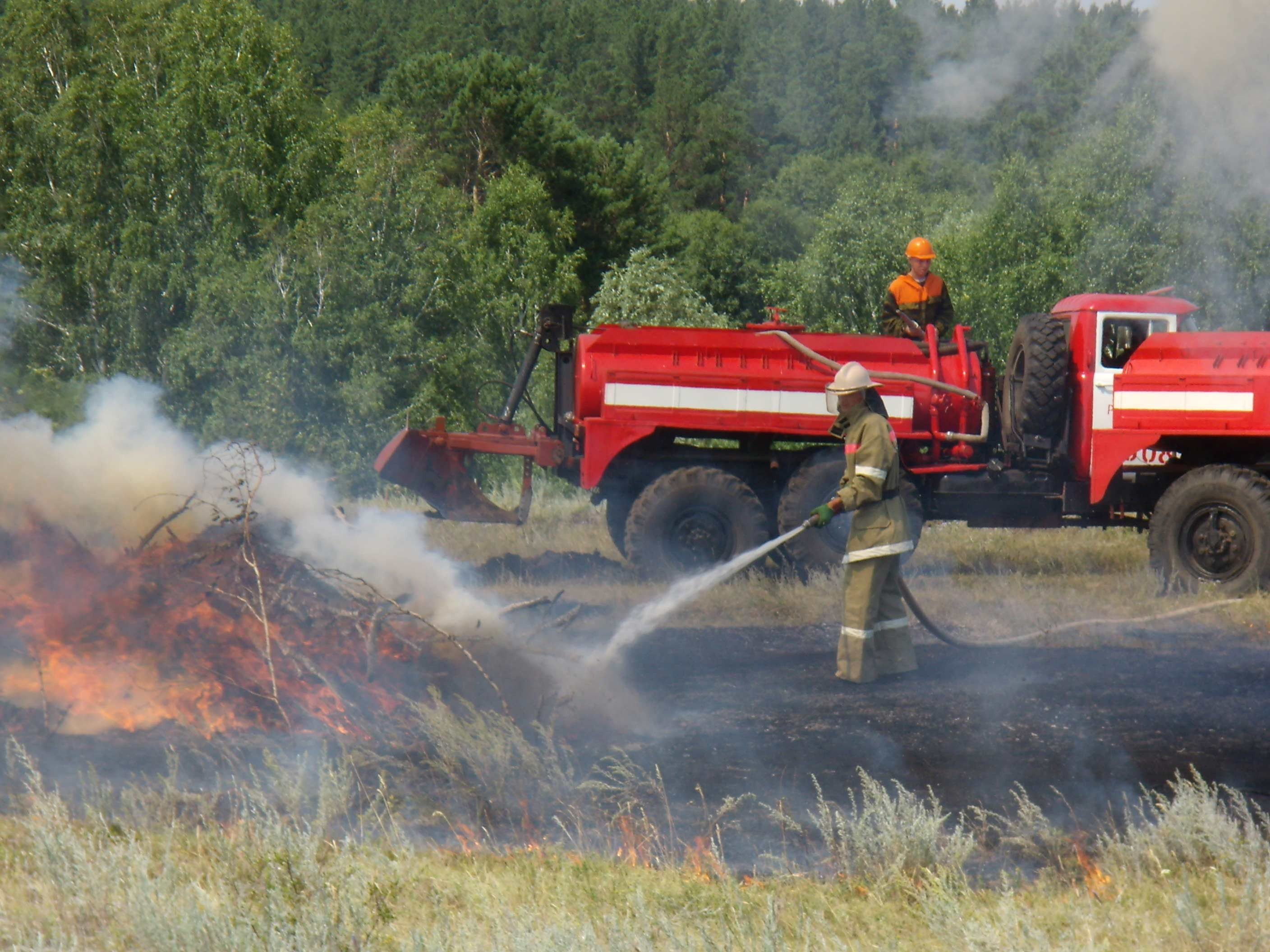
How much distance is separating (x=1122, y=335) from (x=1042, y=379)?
1087mm

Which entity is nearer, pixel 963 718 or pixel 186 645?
pixel 186 645

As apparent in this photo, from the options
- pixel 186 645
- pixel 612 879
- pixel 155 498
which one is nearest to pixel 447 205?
pixel 155 498

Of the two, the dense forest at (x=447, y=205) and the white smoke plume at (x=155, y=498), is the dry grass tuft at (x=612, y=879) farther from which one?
the dense forest at (x=447, y=205)

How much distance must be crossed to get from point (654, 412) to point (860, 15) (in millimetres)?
18762

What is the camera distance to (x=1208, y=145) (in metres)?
11.8

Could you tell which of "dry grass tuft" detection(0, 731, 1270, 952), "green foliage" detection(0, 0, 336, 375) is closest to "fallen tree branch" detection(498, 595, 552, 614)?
"dry grass tuft" detection(0, 731, 1270, 952)

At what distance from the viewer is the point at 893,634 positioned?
7766mm

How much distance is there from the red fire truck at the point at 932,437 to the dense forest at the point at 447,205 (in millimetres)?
2166

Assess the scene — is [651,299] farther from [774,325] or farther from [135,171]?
[774,325]

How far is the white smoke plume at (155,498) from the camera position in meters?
7.48

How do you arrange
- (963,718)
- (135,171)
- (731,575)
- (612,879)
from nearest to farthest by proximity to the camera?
1. (612,879)
2. (963,718)
3. (731,575)
4. (135,171)

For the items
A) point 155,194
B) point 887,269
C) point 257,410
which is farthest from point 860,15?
point 155,194

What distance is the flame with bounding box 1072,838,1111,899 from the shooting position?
441 cm

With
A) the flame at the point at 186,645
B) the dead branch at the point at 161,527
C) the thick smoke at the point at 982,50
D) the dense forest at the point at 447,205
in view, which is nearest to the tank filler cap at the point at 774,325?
the dense forest at the point at 447,205
